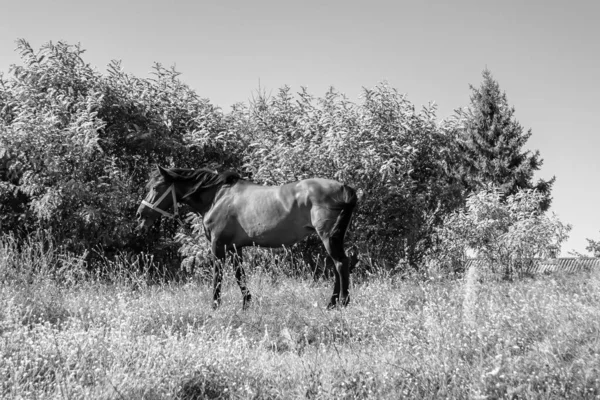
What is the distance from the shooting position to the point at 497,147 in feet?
104

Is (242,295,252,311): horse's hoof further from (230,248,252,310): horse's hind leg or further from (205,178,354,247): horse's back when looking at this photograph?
(205,178,354,247): horse's back

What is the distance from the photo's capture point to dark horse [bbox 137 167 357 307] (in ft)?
25.6

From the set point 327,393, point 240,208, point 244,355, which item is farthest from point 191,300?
point 327,393

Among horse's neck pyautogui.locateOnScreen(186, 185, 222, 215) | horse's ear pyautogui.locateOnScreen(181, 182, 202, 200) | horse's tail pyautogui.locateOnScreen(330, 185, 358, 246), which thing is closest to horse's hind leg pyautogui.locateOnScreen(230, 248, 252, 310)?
horse's neck pyautogui.locateOnScreen(186, 185, 222, 215)

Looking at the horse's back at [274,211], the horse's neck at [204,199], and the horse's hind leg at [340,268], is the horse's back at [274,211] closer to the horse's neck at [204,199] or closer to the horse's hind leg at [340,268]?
the horse's neck at [204,199]

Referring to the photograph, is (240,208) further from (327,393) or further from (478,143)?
(478,143)

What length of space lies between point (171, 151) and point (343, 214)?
242 inches

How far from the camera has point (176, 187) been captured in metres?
8.55

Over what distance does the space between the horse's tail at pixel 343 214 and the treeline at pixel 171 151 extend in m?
3.19

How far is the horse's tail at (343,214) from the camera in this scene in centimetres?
776

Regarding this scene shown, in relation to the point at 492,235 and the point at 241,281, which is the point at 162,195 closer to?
the point at 241,281

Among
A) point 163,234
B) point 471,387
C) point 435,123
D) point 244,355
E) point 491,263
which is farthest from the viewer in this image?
point 163,234

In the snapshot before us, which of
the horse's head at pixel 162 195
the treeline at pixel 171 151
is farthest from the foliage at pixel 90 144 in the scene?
the horse's head at pixel 162 195

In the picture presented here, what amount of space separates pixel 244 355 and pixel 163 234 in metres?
7.98
